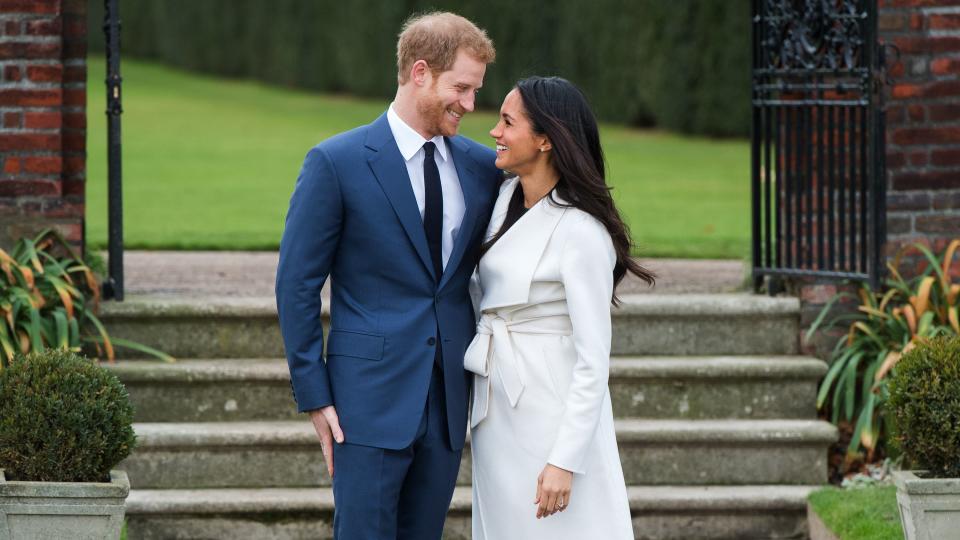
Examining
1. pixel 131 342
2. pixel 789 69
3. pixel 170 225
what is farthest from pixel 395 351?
pixel 170 225

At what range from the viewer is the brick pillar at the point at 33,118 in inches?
239

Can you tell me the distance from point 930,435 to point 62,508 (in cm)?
266

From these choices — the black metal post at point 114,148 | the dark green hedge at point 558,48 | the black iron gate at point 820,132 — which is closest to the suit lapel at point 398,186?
the black metal post at point 114,148

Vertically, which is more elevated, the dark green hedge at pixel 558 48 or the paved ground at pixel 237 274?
the dark green hedge at pixel 558 48

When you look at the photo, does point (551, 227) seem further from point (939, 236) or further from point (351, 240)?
point (939, 236)

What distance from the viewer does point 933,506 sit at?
466 centimetres

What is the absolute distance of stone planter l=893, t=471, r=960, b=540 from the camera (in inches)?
183

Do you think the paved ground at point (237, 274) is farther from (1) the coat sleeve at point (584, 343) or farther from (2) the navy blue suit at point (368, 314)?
(1) the coat sleeve at point (584, 343)

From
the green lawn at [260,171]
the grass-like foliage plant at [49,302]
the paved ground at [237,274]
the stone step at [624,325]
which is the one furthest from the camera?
the green lawn at [260,171]

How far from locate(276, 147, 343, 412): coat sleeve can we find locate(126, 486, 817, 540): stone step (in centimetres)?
194

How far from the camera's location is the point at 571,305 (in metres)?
3.66

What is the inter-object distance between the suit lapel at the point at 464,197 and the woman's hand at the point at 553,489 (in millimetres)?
551

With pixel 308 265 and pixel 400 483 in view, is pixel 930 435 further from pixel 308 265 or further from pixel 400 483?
pixel 308 265

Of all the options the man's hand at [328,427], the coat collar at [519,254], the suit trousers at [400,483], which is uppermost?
the coat collar at [519,254]
